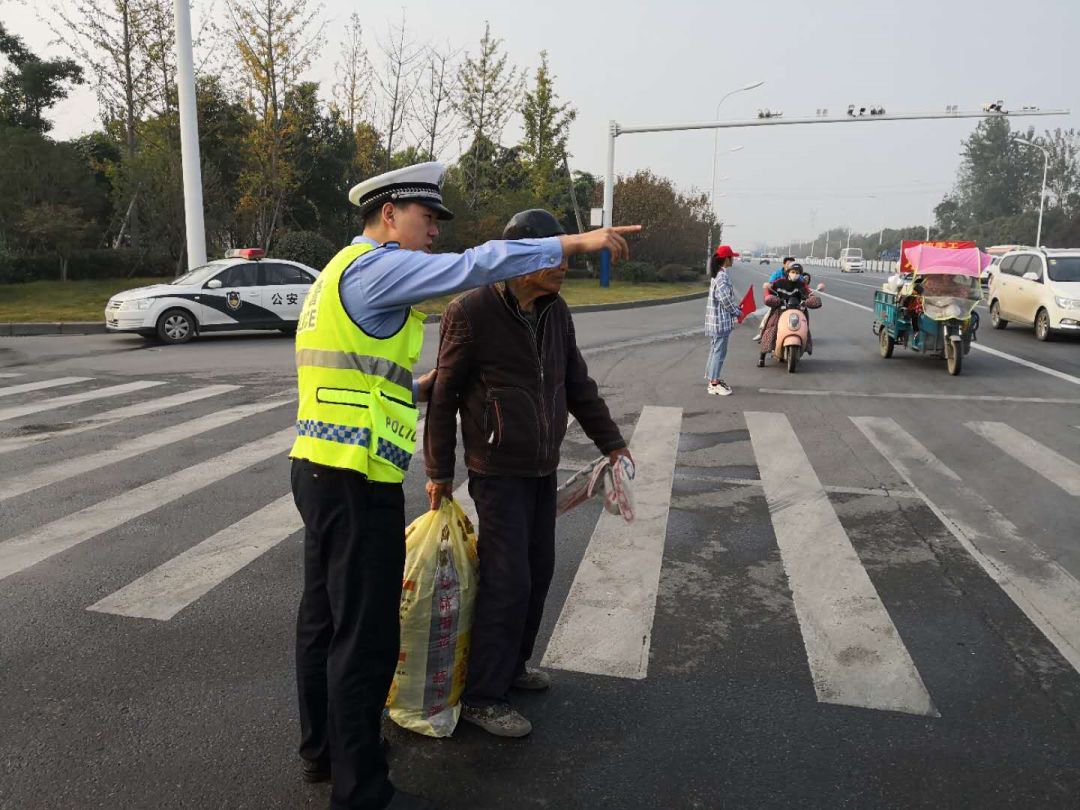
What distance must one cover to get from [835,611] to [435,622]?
6.74 ft

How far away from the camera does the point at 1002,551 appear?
4758 millimetres

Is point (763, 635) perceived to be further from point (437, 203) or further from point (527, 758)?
point (437, 203)

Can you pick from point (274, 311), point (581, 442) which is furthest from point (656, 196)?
point (581, 442)

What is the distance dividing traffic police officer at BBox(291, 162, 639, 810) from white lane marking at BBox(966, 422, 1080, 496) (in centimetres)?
547

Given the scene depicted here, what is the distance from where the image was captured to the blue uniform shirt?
2.12 m

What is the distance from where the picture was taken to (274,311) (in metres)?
14.6

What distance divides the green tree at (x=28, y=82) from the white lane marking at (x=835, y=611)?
3117 cm

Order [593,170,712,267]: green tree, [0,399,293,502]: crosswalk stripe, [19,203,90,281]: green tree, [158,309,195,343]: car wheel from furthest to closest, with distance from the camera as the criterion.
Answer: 1. [593,170,712,267]: green tree
2. [19,203,90,281]: green tree
3. [158,309,195,343]: car wheel
4. [0,399,293,502]: crosswalk stripe

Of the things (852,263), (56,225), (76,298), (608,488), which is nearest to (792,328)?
(608,488)

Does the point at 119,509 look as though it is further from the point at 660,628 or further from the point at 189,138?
the point at 189,138

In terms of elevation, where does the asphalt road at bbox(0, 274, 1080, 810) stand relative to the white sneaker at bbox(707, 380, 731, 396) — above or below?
below

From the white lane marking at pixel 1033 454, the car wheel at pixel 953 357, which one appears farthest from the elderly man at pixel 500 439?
the car wheel at pixel 953 357

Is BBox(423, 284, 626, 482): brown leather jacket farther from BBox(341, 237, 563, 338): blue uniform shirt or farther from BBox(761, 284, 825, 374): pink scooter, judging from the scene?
BBox(761, 284, 825, 374): pink scooter

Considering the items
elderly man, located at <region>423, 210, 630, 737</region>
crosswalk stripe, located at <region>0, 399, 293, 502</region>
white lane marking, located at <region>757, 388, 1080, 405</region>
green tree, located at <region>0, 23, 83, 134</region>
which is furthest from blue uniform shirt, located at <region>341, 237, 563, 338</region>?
green tree, located at <region>0, 23, 83, 134</region>
